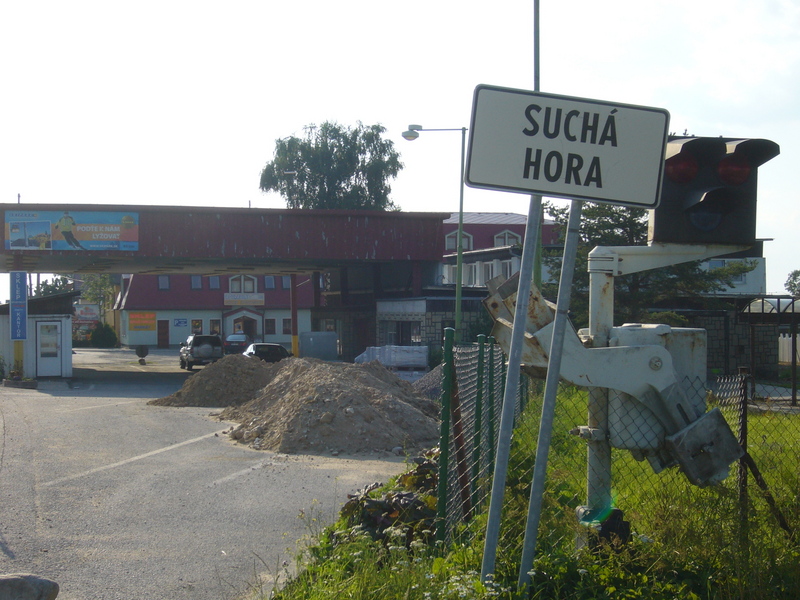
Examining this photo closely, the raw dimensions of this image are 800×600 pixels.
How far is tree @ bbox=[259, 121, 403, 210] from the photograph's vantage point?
59.3 m

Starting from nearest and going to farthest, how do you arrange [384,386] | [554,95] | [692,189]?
[554,95], [692,189], [384,386]

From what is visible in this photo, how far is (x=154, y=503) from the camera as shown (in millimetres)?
8617

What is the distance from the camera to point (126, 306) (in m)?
63.5

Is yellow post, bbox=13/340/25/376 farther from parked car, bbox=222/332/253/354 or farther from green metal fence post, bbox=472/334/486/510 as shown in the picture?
green metal fence post, bbox=472/334/486/510

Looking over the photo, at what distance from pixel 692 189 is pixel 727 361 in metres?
31.8

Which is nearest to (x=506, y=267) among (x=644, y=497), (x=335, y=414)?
(x=335, y=414)

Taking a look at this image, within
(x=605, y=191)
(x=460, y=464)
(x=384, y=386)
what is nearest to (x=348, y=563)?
(x=460, y=464)

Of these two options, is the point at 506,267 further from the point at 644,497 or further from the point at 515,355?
the point at 515,355

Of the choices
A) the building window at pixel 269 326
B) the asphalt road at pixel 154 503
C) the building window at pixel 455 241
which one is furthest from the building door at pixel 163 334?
the asphalt road at pixel 154 503

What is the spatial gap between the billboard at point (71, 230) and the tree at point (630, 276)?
16832mm

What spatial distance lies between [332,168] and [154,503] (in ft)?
171

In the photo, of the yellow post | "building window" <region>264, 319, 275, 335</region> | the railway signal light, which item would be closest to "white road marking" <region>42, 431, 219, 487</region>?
the railway signal light

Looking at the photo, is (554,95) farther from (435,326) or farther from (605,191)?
(435,326)

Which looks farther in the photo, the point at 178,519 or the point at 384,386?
the point at 384,386
